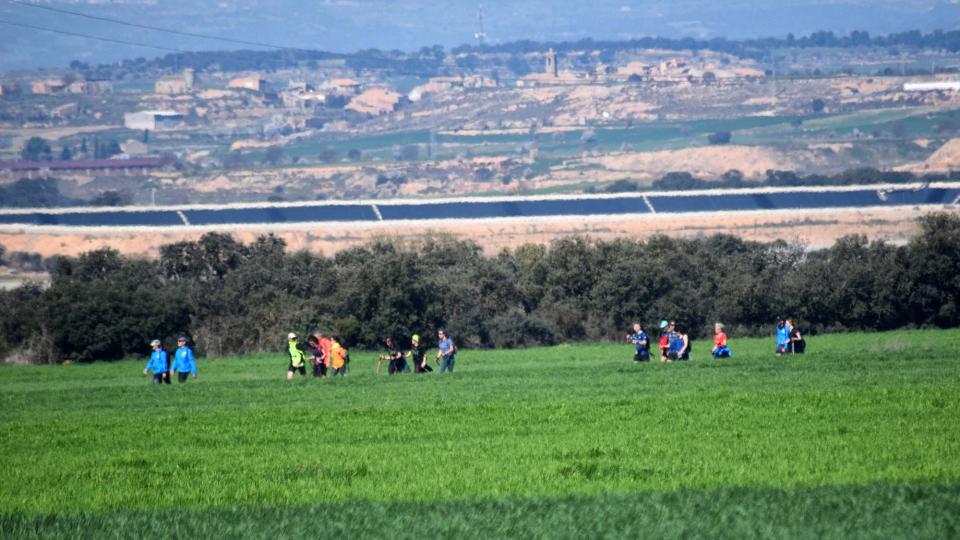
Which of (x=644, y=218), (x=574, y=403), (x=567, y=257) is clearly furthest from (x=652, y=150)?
(x=574, y=403)

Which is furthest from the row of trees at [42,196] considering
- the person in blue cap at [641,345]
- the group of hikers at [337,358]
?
the person in blue cap at [641,345]

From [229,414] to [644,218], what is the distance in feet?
266

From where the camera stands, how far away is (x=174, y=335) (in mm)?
49562

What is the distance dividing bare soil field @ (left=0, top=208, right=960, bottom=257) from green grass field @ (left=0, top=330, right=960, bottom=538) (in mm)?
65138

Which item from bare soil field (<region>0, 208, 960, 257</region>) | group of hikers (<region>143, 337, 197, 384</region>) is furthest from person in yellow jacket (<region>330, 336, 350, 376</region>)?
bare soil field (<region>0, 208, 960, 257</region>)

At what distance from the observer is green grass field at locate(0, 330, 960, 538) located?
48.5ft

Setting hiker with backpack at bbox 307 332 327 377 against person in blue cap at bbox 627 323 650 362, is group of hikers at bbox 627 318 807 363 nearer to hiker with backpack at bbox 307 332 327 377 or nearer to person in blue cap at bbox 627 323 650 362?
person in blue cap at bbox 627 323 650 362

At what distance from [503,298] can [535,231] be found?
136ft

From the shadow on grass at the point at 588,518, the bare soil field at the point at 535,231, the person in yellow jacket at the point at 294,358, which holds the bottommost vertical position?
the person in yellow jacket at the point at 294,358

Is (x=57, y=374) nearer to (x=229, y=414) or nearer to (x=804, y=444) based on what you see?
(x=229, y=414)

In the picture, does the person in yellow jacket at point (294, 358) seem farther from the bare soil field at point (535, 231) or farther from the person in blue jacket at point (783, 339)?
the bare soil field at point (535, 231)

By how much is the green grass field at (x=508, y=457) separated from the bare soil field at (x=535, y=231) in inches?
2564

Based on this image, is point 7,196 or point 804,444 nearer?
point 804,444

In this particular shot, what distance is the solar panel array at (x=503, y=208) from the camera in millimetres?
109250
